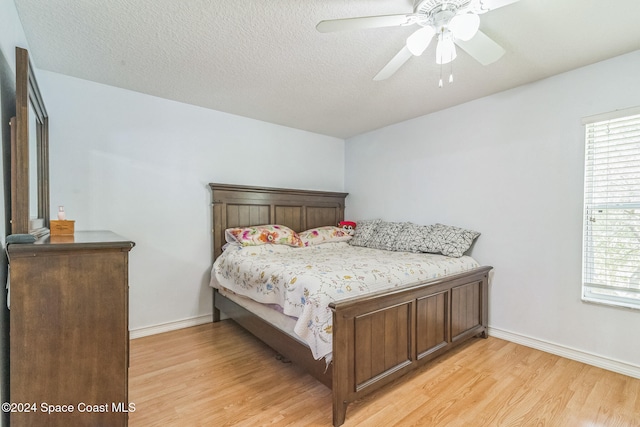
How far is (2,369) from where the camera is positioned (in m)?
1.22

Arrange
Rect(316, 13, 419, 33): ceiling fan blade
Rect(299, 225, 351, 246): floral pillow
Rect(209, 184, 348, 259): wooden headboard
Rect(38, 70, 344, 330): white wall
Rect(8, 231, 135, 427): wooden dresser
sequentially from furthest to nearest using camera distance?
Rect(299, 225, 351, 246): floral pillow, Rect(209, 184, 348, 259): wooden headboard, Rect(38, 70, 344, 330): white wall, Rect(316, 13, 419, 33): ceiling fan blade, Rect(8, 231, 135, 427): wooden dresser

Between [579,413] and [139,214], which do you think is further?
[139,214]

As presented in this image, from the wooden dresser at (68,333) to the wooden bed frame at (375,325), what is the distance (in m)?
1.00

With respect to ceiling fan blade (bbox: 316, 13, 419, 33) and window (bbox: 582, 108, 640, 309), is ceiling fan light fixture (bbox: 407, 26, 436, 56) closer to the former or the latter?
ceiling fan blade (bbox: 316, 13, 419, 33)

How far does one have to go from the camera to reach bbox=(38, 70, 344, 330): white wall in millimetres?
2432

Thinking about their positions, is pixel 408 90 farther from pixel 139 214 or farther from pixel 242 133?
pixel 139 214

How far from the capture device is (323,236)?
3408 millimetres

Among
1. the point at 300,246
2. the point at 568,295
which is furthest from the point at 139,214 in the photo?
the point at 568,295

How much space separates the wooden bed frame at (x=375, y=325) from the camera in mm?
1591

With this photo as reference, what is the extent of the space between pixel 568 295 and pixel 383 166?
2228 mm

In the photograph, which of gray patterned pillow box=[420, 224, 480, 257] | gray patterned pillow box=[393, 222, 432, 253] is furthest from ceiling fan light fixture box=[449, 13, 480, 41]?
gray patterned pillow box=[393, 222, 432, 253]

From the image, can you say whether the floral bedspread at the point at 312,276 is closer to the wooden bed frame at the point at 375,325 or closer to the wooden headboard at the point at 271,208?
the wooden bed frame at the point at 375,325

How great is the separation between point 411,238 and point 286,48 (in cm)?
208

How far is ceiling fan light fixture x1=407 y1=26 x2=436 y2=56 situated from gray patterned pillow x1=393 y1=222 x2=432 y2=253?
5.98 feet
